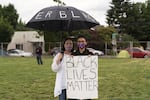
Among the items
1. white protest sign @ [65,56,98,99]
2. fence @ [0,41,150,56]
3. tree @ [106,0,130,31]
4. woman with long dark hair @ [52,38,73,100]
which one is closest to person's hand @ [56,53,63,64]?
woman with long dark hair @ [52,38,73,100]

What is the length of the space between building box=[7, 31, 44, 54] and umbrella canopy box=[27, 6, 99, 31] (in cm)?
6862

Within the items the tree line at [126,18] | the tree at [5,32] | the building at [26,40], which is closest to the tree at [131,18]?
the tree line at [126,18]

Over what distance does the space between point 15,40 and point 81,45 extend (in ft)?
245

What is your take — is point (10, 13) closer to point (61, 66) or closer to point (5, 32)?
point (5, 32)

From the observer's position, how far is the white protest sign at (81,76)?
27.1 ft

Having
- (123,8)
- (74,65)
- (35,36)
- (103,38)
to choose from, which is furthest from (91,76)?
(123,8)

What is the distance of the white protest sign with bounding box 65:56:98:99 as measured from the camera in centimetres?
827

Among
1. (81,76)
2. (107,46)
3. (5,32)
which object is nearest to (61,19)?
(81,76)

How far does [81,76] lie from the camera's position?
27.2ft

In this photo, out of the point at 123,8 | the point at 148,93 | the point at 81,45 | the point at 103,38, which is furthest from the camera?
the point at 123,8

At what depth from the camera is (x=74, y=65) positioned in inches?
327

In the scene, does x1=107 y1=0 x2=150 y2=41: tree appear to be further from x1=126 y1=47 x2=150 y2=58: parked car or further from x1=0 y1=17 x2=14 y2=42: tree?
x1=126 y1=47 x2=150 y2=58: parked car

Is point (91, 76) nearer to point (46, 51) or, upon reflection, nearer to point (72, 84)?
point (72, 84)

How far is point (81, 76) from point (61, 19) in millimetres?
1180
